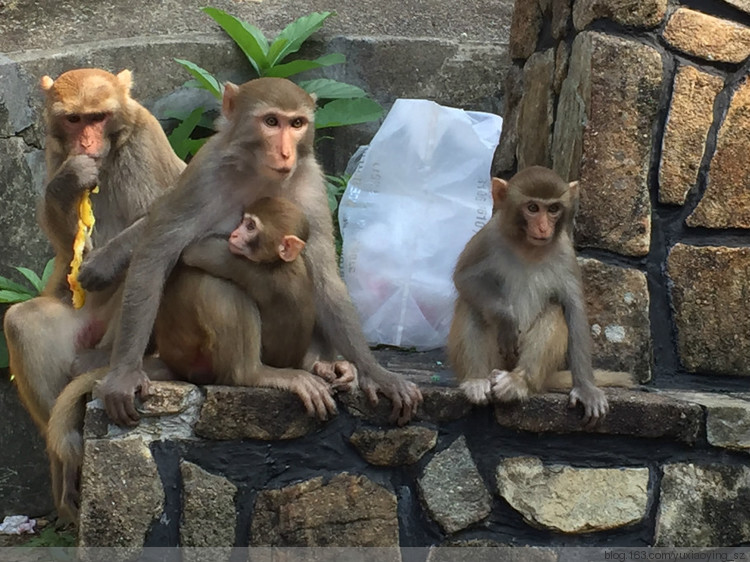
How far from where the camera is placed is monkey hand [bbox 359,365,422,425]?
12.7 feet

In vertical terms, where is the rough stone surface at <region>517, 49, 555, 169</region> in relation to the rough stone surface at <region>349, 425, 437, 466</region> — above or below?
above

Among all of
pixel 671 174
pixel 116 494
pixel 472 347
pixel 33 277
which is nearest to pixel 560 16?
pixel 671 174

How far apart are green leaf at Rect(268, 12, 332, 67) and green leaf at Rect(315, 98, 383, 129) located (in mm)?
445

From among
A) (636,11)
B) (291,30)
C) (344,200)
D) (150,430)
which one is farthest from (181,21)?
(150,430)

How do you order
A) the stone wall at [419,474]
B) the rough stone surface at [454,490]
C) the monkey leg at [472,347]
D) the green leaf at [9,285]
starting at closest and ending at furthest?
the stone wall at [419,474], the rough stone surface at [454,490], the monkey leg at [472,347], the green leaf at [9,285]

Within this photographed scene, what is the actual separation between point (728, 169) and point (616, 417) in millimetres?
1233

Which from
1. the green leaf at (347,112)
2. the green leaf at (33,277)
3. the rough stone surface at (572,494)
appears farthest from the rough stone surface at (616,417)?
the green leaf at (33,277)

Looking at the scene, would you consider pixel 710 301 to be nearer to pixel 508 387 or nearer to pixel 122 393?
pixel 508 387

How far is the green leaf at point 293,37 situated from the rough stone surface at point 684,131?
2710 millimetres

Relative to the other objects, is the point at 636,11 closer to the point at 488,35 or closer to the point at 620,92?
the point at 620,92

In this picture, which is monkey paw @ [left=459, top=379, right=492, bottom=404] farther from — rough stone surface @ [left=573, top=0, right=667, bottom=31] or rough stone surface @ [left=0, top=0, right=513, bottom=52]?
rough stone surface @ [left=0, top=0, right=513, bottom=52]

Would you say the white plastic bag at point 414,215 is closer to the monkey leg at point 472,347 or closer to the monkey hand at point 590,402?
the monkey leg at point 472,347

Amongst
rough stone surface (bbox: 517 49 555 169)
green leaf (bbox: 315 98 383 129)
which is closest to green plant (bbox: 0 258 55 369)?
green leaf (bbox: 315 98 383 129)

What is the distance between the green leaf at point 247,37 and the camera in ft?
20.6
